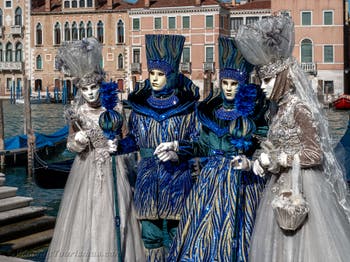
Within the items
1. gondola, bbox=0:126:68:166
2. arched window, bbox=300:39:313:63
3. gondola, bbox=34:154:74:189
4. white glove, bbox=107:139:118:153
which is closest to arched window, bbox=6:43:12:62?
arched window, bbox=300:39:313:63

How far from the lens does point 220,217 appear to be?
259 cm

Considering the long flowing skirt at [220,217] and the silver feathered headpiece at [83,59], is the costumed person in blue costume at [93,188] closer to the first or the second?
the silver feathered headpiece at [83,59]

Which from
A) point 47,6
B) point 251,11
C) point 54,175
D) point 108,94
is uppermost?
point 47,6

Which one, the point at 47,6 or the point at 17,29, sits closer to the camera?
the point at 47,6

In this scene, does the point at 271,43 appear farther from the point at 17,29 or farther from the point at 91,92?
the point at 17,29

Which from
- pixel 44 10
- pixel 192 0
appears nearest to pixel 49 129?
pixel 192 0

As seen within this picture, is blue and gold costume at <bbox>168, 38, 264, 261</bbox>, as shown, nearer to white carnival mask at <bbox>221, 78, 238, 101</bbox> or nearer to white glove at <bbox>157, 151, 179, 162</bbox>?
white carnival mask at <bbox>221, 78, 238, 101</bbox>

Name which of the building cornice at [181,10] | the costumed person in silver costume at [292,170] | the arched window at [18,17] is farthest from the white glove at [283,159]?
the arched window at [18,17]

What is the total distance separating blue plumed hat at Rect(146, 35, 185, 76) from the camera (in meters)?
2.91

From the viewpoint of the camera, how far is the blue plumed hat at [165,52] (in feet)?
9.53

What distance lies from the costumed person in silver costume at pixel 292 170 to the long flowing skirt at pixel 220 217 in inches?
7.9

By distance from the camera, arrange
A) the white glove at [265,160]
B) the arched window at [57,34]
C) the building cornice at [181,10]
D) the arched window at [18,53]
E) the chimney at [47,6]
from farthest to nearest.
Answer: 1. the arched window at [18,53]
2. the chimney at [47,6]
3. the arched window at [57,34]
4. the building cornice at [181,10]
5. the white glove at [265,160]

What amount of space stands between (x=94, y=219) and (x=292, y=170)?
3.30ft

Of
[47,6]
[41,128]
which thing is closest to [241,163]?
[41,128]
